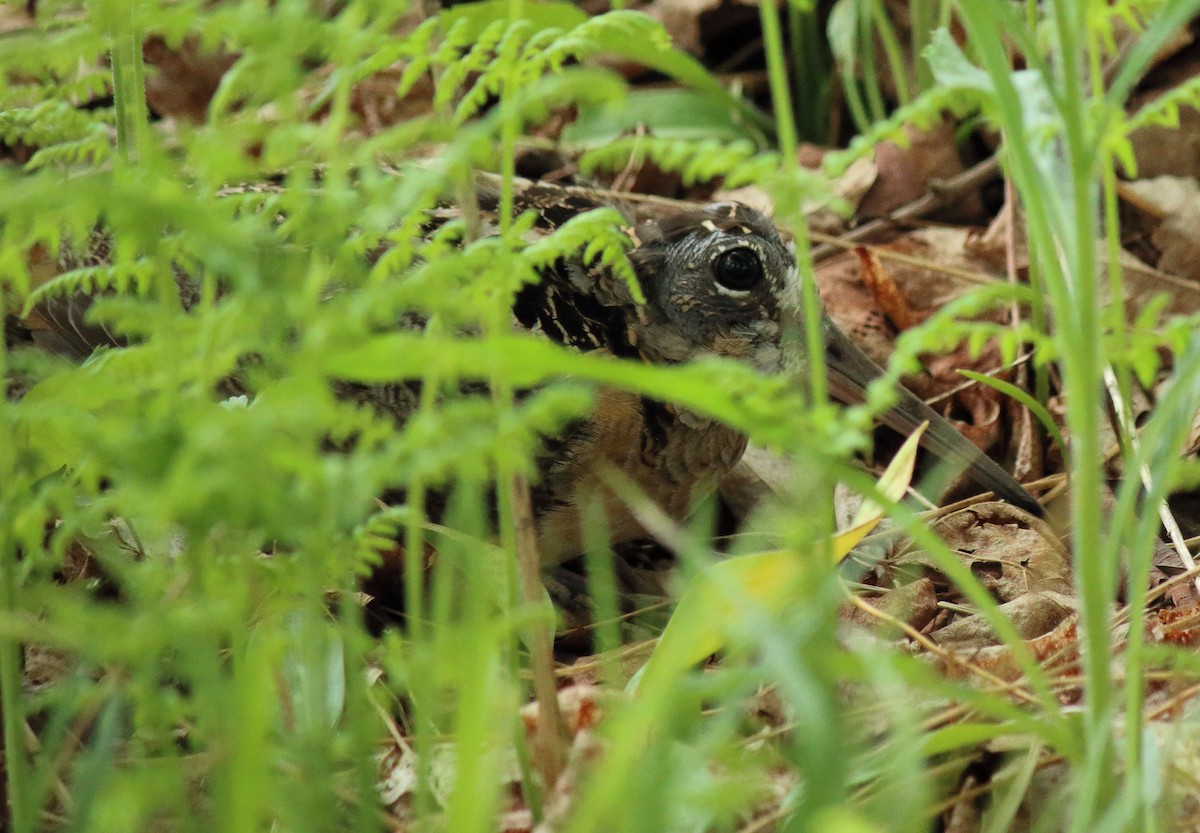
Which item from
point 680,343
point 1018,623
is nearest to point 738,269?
point 680,343

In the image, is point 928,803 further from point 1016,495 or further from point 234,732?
point 1016,495

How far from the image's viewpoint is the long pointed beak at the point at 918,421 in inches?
91.2

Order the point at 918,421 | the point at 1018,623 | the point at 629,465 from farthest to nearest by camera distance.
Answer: the point at 918,421, the point at 629,465, the point at 1018,623

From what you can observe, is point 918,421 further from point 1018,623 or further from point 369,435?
point 369,435

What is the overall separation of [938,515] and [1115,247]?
542 mm

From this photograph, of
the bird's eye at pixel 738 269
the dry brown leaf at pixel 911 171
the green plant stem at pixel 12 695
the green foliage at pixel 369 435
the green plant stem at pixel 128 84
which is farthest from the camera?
the dry brown leaf at pixel 911 171

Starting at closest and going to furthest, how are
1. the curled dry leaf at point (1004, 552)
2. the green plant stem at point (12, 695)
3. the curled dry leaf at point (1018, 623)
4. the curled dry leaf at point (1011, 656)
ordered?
the green plant stem at point (12, 695)
the curled dry leaf at point (1011, 656)
the curled dry leaf at point (1018, 623)
the curled dry leaf at point (1004, 552)

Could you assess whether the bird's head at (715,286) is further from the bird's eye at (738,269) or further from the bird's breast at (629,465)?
the bird's breast at (629,465)

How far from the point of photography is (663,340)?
246 cm

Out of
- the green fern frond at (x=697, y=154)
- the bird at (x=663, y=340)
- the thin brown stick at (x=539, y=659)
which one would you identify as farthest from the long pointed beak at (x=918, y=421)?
the green fern frond at (x=697, y=154)

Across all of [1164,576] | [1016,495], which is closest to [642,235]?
[1016,495]

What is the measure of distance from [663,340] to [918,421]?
499 mm

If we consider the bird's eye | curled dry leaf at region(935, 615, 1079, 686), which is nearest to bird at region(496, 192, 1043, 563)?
the bird's eye

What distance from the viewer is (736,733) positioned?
1.51 metres
